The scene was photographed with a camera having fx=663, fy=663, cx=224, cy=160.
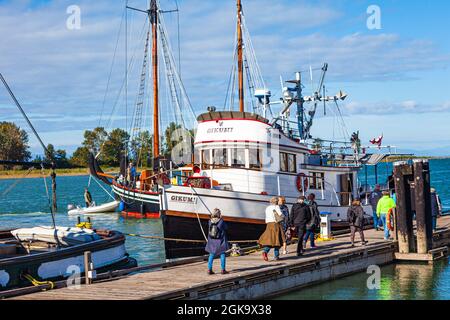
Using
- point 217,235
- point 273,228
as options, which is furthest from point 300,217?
point 217,235

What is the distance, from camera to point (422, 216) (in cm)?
2252

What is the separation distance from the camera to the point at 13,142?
14662cm

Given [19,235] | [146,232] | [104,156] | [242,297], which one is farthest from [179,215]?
[104,156]

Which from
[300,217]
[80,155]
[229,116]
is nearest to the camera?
[300,217]

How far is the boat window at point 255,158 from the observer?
83.2ft

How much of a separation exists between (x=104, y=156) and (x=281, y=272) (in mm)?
128663

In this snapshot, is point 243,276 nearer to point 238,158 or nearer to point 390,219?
point 390,219

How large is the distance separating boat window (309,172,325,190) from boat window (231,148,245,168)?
3.68m

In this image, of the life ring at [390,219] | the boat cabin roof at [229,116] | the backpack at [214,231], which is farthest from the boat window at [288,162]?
the backpack at [214,231]

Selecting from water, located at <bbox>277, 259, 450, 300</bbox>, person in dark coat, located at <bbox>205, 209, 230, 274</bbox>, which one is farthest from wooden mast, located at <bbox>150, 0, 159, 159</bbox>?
person in dark coat, located at <bbox>205, 209, 230, 274</bbox>

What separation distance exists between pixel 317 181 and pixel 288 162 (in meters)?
2.29

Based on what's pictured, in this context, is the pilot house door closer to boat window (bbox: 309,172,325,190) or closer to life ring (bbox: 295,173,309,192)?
boat window (bbox: 309,172,325,190)

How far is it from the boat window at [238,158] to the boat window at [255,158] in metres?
0.31

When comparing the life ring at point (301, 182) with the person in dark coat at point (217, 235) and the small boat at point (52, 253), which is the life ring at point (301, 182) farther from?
the person in dark coat at point (217, 235)
